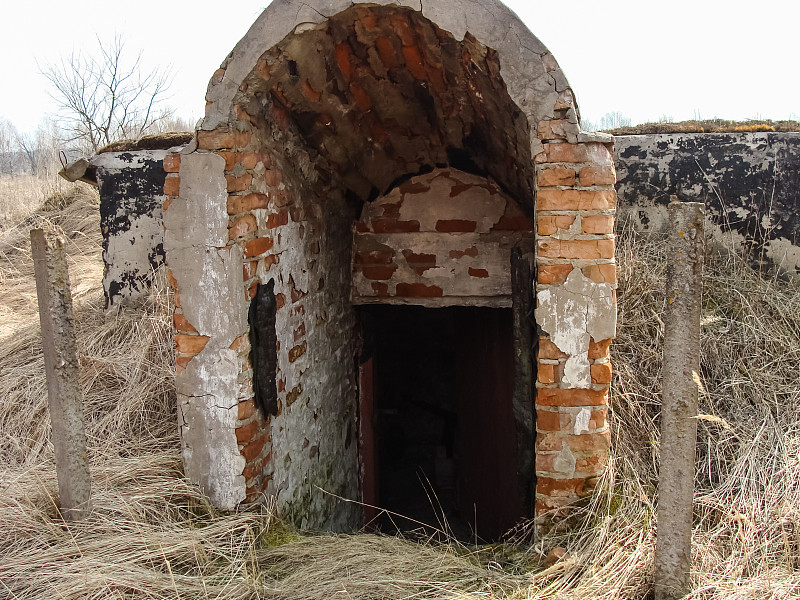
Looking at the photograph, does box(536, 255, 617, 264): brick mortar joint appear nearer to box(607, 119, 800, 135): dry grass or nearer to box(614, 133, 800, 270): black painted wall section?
box(614, 133, 800, 270): black painted wall section

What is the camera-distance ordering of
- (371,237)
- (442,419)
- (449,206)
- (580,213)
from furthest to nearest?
(442,419) < (371,237) < (449,206) < (580,213)

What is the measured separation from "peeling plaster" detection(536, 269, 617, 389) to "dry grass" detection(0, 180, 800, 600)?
491mm

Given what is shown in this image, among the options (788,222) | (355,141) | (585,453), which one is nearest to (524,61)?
(355,141)

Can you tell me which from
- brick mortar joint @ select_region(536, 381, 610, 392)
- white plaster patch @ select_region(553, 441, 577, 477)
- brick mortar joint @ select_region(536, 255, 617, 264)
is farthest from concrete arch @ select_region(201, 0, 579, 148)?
white plaster patch @ select_region(553, 441, 577, 477)

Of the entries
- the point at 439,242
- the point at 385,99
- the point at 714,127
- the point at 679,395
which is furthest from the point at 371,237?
the point at 679,395

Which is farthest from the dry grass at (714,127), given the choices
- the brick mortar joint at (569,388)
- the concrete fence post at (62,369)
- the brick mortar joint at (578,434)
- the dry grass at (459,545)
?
the concrete fence post at (62,369)

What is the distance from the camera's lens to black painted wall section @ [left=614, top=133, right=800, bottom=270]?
12.2ft

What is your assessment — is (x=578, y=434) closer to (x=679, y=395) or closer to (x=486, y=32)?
(x=679, y=395)

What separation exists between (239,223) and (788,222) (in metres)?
3.22

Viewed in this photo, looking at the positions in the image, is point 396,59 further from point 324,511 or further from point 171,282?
point 324,511

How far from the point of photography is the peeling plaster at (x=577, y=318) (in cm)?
244

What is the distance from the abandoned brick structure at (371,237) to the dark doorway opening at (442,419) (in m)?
0.06

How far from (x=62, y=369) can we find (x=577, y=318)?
2012mm

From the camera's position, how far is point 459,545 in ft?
8.89
